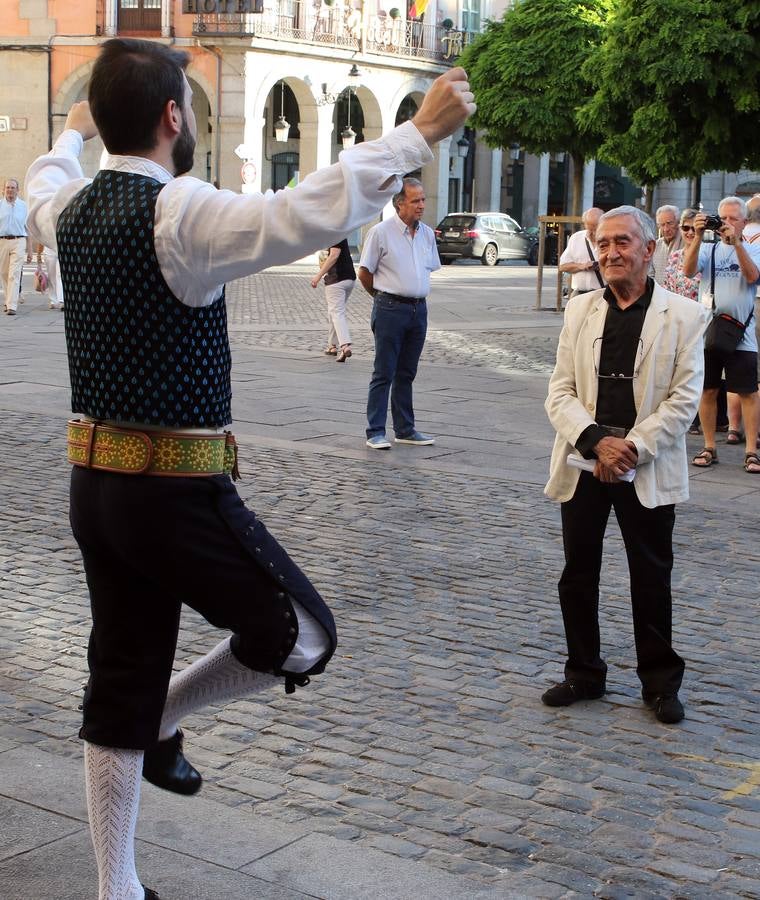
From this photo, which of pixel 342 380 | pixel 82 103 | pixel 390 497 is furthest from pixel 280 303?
pixel 82 103

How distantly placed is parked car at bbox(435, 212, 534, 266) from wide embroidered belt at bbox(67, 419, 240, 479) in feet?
128

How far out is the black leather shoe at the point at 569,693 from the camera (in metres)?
5.02

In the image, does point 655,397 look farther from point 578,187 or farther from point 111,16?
point 111,16

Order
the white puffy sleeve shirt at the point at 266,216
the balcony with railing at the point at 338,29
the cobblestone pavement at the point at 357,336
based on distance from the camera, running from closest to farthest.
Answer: the white puffy sleeve shirt at the point at 266,216
the cobblestone pavement at the point at 357,336
the balcony with railing at the point at 338,29

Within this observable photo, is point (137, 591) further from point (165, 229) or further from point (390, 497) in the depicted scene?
point (390, 497)

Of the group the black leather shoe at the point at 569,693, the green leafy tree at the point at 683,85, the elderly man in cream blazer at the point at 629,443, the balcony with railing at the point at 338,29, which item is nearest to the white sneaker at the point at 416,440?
the elderly man in cream blazer at the point at 629,443

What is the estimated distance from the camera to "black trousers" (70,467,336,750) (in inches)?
119

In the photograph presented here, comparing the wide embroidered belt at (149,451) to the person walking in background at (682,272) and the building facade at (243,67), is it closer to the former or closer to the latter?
the person walking in background at (682,272)

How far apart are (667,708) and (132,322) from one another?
2.67 meters

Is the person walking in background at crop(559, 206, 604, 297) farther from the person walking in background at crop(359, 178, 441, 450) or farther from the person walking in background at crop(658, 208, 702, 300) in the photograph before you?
the person walking in background at crop(359, 178, 441, 450)

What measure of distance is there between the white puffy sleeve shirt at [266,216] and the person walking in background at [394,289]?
24.1 feet

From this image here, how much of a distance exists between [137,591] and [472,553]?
4298mm

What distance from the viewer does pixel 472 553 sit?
7293mm

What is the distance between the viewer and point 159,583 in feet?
10.1
